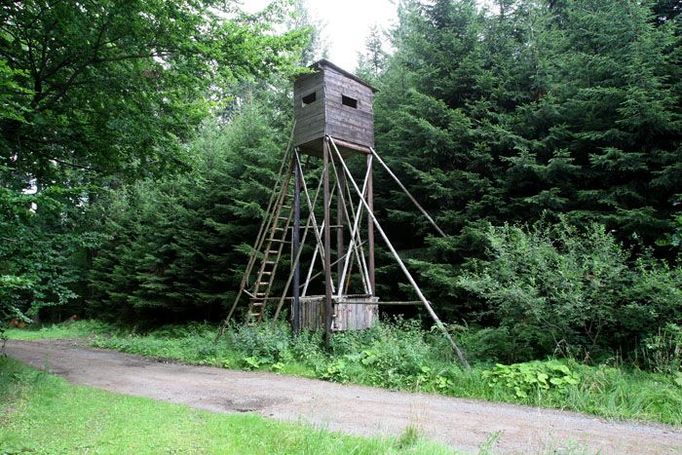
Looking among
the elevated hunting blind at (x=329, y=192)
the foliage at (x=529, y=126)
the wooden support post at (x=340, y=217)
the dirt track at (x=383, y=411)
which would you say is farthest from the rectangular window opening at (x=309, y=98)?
the dirt track at (x=383, y=411)

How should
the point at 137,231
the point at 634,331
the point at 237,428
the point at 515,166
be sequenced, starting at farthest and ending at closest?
1. the point at 137,231
2. the point at 515,166
3. the point at 634,331
4. the point at 237,428

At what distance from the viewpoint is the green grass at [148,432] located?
417 cm

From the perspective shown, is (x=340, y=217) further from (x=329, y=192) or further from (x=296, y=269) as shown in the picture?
(x=296, y=269)

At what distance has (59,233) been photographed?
27.2 feet

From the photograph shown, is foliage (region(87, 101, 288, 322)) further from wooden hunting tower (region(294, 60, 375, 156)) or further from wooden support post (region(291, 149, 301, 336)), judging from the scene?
wooden hunting tower (region(294, 60, 375, 156))

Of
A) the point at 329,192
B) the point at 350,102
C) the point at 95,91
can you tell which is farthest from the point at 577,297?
the point at 95,91

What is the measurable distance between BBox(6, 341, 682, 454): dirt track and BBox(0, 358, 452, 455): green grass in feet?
1.66

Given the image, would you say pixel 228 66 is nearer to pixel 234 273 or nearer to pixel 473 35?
pixel 473 35

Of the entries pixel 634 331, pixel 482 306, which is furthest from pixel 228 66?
pixel 634 331

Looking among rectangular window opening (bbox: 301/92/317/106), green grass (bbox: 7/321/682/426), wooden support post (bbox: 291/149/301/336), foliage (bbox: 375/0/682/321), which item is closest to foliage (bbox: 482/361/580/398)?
green grass (bbox: 7/321/682/426)

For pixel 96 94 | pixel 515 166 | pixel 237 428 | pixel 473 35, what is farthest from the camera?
pixel 473 35

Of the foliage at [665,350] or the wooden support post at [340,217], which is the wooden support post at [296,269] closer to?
the wooden support post at [340,217]

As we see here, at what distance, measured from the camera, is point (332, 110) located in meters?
→ 11.1

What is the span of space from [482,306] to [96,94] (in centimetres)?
948
